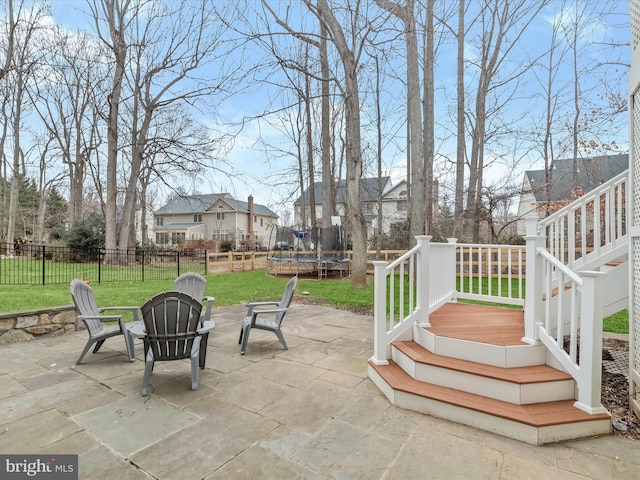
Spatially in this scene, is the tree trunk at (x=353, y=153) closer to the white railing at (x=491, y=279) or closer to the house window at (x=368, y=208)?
the white railing at (x=491, y=279)

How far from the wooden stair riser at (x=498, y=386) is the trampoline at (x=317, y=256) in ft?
30.1

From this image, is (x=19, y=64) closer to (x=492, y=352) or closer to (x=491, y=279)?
(x=491, y=279)

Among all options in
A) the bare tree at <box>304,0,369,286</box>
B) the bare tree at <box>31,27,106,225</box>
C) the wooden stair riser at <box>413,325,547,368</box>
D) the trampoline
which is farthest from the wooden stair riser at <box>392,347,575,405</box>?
the bare tree at <box>31,27,106,225</box>

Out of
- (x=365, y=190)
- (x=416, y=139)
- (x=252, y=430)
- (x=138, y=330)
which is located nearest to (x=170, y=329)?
(x=138, y=330)

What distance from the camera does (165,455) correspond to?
7.00 feet

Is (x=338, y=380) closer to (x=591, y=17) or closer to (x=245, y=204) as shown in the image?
(x=591, y=17)

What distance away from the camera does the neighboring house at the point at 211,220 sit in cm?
3578

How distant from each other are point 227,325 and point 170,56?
12.5m

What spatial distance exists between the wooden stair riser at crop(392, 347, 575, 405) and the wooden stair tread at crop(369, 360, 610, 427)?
4 centimetres

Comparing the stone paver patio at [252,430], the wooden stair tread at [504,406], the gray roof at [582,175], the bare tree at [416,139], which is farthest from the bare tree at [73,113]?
the gray roof at [582,175]

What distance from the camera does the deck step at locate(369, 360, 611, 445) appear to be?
7.59 feet

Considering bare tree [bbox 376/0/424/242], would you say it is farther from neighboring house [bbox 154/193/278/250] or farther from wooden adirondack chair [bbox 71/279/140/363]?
neighboring house [bbox 154/193/278/250]

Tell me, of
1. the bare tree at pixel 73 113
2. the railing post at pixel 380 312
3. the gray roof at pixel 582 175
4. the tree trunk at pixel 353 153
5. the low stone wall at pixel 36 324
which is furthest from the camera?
the bare tree at pixel 73 113

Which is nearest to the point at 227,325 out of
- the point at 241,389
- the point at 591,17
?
the point at 241,389
